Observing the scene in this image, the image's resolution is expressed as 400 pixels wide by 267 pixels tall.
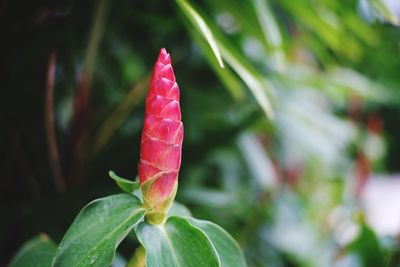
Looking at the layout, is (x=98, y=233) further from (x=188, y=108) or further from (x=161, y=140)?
(x=188, y=108)

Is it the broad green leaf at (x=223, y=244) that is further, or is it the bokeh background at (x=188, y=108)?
the bokeh background at (x=188, y=108)

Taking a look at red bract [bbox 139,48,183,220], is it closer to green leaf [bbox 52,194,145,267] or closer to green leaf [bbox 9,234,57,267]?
green leaf [bbox 52,194,145,267]

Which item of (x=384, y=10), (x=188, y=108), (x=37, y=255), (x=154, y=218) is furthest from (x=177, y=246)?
(x=188, y=108)

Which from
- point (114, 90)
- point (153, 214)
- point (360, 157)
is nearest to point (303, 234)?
point (360, 157)

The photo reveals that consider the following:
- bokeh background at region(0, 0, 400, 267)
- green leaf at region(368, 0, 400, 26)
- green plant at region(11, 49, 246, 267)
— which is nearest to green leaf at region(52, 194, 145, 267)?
green plant at region(11, 49, 246, 267)

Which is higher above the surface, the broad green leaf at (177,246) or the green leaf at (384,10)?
the green leaf at (384,10)

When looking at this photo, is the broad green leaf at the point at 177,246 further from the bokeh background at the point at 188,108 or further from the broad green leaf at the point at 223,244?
the bokeh background at the point at 188,108

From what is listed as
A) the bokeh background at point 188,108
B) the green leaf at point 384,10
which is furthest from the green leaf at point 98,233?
the green leaf at point 384,10
